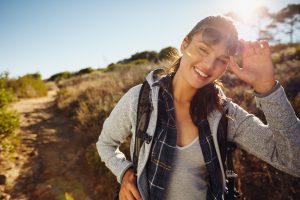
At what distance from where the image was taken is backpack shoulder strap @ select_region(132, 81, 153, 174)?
1838mm

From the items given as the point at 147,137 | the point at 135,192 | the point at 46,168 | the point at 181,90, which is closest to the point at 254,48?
the point at 181,90

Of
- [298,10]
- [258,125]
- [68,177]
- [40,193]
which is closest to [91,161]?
[68,177]

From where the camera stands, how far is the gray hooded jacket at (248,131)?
1589 millimetres

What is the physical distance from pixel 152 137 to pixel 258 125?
0.67 m

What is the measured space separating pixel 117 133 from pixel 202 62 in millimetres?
777

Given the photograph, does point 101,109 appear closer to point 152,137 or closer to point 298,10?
point 152,137

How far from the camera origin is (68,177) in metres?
4.95

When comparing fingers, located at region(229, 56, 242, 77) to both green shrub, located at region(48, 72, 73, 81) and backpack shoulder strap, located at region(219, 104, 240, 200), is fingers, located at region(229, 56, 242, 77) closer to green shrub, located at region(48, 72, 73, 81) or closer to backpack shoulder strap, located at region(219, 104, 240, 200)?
backpack shoulder strap, located at region(219, 104, 240, 200)

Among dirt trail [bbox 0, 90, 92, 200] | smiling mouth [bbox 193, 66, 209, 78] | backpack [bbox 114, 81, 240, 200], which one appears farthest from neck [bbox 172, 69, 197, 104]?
dirt trail [bbox 0, 90, 92, 200]

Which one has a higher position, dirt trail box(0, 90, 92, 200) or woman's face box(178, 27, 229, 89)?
woman's face box(178, 27, 229, 89)

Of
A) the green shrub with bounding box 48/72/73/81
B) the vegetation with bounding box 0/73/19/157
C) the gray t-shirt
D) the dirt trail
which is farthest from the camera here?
the green shrub with bounding box 48/72/73/81

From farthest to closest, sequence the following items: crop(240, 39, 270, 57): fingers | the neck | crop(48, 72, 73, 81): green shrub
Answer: crop(48, 72, 73, 81): green shrub → the neck → crop(240, 39, 270, 57): fingers

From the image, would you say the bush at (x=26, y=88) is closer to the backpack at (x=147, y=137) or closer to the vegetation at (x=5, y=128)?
the vegetation at (x=5, y=128)

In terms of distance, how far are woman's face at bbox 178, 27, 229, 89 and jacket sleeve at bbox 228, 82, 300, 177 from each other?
11.2 inches
